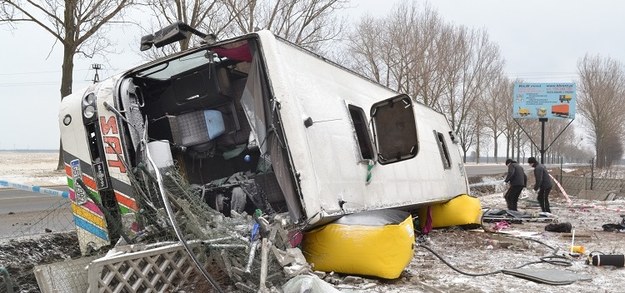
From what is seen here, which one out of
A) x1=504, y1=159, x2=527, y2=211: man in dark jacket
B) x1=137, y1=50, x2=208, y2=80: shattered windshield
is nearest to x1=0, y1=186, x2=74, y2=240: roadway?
x1=137, y1=50, x2=208, y2=80: shattered windshield

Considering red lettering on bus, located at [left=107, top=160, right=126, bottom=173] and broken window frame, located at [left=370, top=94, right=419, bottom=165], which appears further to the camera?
broken window frame, located at [left=370, top=94, right=419, bottom=165]

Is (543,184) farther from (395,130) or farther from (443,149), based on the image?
(395,130)

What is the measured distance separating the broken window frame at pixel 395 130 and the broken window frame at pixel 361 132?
10 centimetres

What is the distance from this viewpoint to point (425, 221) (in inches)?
315

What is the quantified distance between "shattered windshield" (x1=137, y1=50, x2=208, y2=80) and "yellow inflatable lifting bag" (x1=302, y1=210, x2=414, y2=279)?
6.46ft

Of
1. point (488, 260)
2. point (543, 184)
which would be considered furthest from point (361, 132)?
point (543, 184)

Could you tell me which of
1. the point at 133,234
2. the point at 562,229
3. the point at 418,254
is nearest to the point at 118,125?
the point at 133,234

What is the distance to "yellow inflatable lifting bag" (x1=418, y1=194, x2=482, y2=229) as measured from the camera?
8.45m

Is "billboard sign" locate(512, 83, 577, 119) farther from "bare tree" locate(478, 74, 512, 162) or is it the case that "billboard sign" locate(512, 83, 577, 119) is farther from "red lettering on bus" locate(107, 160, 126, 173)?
"red lettering on bus" locate(107, 160, 126, 173)

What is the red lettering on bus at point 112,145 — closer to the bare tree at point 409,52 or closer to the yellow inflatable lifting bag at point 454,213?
the yellow inflatable lifting bag at point 454,213

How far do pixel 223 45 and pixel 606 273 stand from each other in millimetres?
4505

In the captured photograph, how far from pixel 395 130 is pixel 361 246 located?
1258mm

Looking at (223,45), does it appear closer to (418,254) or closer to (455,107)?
(418,254)

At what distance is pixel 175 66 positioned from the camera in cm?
503
